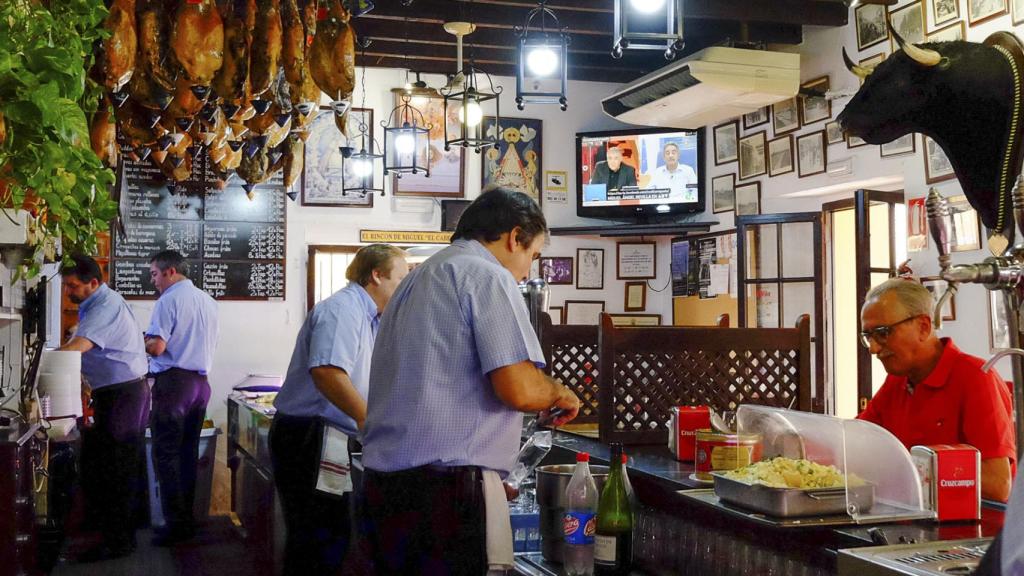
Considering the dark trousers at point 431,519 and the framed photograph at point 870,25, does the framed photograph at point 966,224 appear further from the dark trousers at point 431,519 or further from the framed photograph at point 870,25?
the dark trousers at point 431,519

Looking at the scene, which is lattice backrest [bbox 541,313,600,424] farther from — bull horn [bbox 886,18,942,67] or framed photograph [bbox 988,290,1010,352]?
framed photograph [bbox 988,290,1010,352]

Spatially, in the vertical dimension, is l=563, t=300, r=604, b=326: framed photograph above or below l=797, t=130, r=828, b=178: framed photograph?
below

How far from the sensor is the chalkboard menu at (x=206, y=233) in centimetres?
859

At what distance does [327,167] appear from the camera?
29.6 ft

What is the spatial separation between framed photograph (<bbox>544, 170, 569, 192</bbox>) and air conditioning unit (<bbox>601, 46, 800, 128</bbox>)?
143cm

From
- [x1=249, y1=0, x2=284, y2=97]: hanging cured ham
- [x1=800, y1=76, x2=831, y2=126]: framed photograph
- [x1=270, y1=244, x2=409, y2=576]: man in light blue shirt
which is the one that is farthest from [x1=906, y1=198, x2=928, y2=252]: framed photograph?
[x1=249, y1=0, x2=284, y2=97]: hanging cured ham

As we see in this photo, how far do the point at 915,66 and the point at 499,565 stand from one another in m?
2.00

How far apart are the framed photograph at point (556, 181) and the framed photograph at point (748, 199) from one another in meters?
1.78

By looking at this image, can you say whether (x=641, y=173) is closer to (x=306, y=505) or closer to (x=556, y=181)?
(x=556, y=181)

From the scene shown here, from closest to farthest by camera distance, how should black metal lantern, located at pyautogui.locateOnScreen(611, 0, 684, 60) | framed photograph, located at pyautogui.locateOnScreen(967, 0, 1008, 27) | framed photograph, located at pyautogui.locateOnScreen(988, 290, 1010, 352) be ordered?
framed photograph, located at pyautogui.locateOnScreen(988, 290, 1010, 352) < black metal lantern, located at pyautogui.locateOnScreen(611, 0, 684, 60) < framed photograph, located at pyautogui.locateOnScreen(967, 0, 1008, 27)

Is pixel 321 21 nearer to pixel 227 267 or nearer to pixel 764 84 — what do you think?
pixel 764 84

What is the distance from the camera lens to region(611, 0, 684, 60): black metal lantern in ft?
13.2

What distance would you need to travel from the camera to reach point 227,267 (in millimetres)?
8797

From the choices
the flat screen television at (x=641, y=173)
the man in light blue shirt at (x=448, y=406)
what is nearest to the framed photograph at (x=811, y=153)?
the flat screen television at (x=641, y=173)
